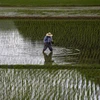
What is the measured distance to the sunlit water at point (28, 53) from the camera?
14.5 m

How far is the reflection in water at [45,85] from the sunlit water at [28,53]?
1688 mm

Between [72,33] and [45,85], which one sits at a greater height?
[45,85]

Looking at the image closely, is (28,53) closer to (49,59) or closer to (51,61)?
(49,59)

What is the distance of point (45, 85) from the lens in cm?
1110

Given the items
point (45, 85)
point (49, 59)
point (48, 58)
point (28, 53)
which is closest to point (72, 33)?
point (28, 53)

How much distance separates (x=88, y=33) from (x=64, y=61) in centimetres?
594

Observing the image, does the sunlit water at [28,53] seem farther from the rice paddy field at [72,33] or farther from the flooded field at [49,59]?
the rice paddy field at [72,33]

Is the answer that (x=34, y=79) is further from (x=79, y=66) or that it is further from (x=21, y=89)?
(x=79, y=66)

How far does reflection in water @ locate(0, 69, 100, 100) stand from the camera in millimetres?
10069

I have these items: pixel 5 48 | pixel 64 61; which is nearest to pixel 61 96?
pixel 64 61

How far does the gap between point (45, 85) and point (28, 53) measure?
4.99 meters

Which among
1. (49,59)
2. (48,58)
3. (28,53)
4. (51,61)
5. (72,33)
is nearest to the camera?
(51,61)
